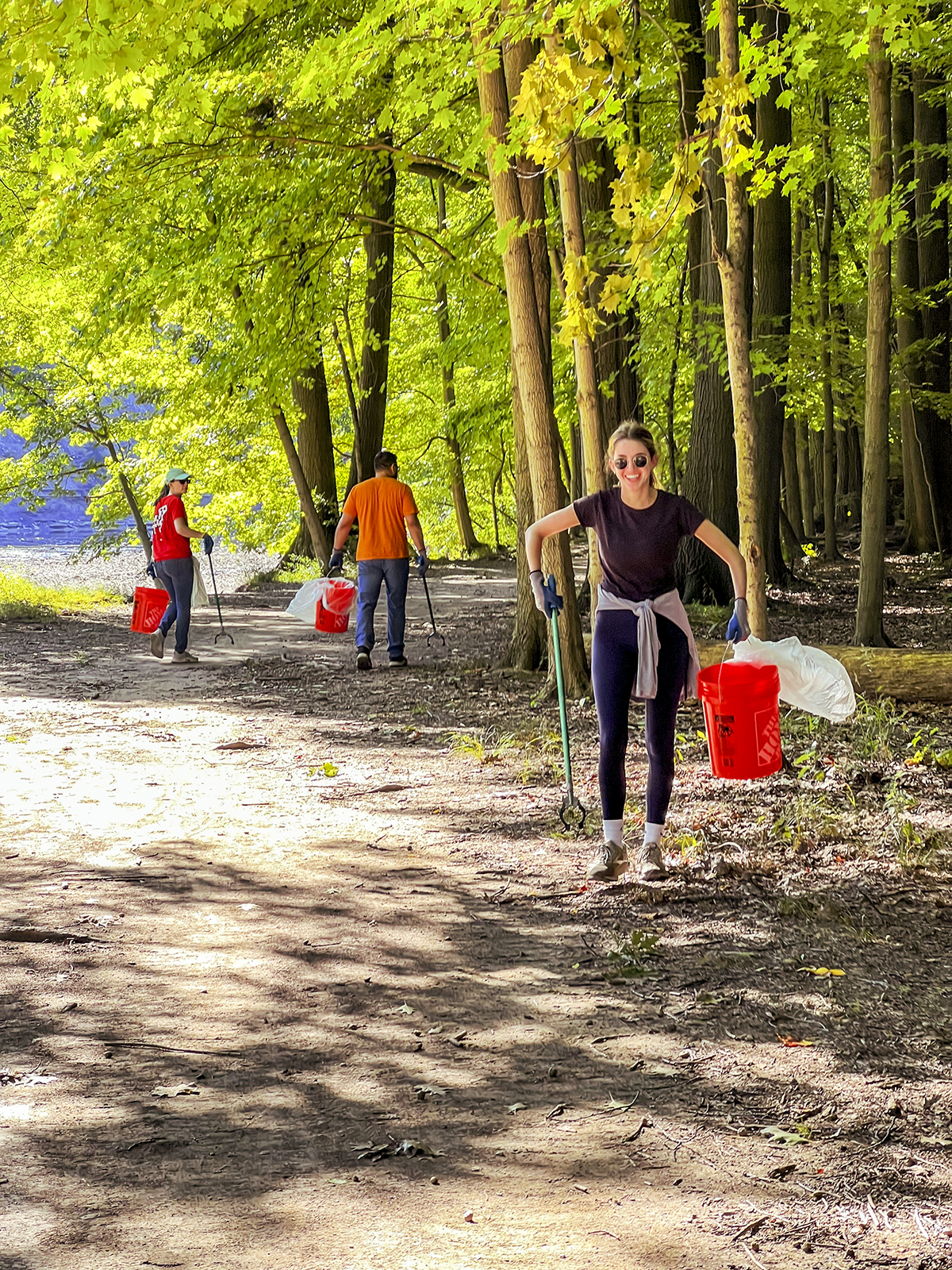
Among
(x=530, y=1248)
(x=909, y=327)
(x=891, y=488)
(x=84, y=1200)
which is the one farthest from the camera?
(x=891, y=488)

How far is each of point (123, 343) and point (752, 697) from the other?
21222mm

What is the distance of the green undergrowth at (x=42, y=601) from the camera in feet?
59.0

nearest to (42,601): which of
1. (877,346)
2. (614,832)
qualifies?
(877,346)

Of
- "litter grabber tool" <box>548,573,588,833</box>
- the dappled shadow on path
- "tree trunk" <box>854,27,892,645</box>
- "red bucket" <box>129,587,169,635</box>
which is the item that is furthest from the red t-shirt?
the dappled shadow on path

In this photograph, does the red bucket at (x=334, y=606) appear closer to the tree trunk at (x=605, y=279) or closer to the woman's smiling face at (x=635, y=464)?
the tree trunk at (x=605, y=279)

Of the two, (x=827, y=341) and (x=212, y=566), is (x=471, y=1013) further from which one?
(x=827, y=341)

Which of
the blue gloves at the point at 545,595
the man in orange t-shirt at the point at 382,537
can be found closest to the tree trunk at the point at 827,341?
the man in orange t-shirt at the point at 382,537

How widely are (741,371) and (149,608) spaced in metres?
8.53

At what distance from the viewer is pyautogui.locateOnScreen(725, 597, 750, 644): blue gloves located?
5559 millimetres

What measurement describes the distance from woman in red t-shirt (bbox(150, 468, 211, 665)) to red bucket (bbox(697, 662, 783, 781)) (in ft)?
28.7

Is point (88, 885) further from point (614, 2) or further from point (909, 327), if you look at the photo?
point (909, 327)

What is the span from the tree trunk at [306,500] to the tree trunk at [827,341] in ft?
30.6

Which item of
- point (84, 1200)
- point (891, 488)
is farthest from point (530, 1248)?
point (891, 488)

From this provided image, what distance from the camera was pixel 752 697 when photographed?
18.1ft
